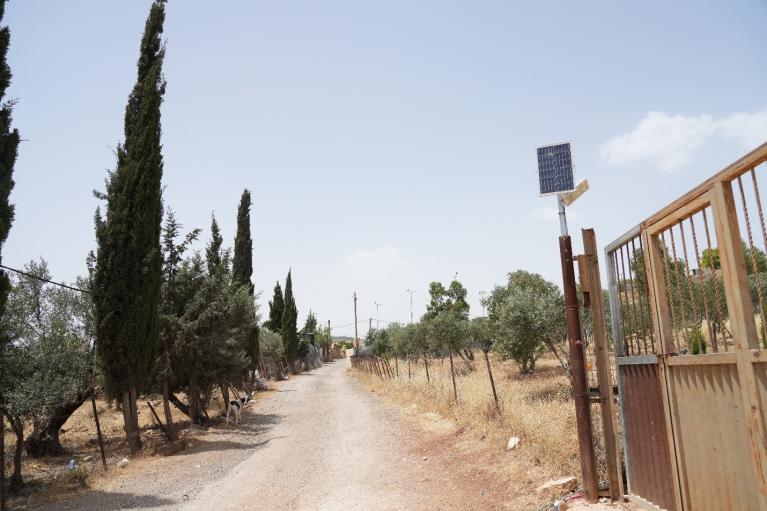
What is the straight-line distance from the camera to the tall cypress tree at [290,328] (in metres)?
51.8

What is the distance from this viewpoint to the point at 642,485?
5402 mm

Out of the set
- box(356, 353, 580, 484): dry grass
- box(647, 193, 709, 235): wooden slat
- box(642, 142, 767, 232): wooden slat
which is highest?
box(642, 142, 767, 232): wooden slat

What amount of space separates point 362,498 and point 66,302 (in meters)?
15.5

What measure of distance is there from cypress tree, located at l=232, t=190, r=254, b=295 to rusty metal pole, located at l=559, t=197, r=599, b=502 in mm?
25552

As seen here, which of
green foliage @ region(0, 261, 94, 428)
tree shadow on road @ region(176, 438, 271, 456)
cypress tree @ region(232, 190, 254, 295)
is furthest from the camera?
cypress tree @ region(232, 190, 254, 295)

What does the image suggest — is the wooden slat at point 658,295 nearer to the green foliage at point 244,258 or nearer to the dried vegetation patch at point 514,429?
the dried vegetation patch at point 514,429

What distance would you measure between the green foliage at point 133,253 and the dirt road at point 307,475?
263 cm

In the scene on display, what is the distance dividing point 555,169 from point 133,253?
36.7 ft

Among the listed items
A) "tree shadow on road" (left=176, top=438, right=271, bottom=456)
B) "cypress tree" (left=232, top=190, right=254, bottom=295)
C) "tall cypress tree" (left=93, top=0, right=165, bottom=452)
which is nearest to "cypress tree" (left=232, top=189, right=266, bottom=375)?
"cypress tree" (left=232, top=190, right=254, bottom=295)

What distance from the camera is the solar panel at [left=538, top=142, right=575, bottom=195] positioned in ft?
23.3

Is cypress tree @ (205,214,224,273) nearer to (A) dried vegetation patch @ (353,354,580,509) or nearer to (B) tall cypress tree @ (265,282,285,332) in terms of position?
(A) dried vegetation patch @ (353,354,580,509)

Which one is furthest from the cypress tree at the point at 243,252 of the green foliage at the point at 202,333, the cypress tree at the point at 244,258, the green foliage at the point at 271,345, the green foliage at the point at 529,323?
the green foliage at the point at 529,323

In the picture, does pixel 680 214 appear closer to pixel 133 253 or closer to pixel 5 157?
pixel 5 157

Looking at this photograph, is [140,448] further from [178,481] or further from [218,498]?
[218,498]
